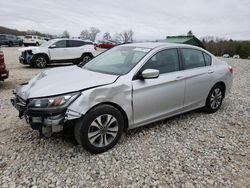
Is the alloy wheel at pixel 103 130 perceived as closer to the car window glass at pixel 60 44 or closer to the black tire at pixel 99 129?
the black tire at pixel 99 129

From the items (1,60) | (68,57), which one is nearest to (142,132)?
(1,60)

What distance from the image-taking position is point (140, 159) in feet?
10.1

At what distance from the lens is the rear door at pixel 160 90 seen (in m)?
3.40

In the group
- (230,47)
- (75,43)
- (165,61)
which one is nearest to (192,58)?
(165,61)

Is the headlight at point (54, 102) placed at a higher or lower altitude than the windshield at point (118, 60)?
lower

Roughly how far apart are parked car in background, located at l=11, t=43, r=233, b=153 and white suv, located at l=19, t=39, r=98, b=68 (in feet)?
24.5

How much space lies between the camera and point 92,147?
3.06 m

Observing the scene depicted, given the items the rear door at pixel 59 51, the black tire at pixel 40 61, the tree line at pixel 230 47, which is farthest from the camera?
the tree line at pixel 230 47

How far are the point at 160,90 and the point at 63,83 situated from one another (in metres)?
1.49

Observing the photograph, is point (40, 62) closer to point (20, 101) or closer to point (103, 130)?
point (20, 101)

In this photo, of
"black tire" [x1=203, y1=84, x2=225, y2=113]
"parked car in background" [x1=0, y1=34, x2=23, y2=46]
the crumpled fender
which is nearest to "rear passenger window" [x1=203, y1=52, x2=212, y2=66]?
"black tire" [x1=203, y1=84, x2=225, y2=113]

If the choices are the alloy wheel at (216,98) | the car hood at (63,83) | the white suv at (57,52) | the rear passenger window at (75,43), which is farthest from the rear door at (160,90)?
the rear passenger window at (75,43)

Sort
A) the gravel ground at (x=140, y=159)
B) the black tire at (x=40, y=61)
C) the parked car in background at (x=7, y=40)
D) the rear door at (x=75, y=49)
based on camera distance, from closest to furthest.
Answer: the gravel ground at (x=140, y=159)
the black tire at (x=40, y=61)
the rear door at (x=75, y=49)
the parked car in background at (x=7, y=40)

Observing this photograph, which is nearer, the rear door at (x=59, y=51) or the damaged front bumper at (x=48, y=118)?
the damaged front bumper at (x=48, y=118)
